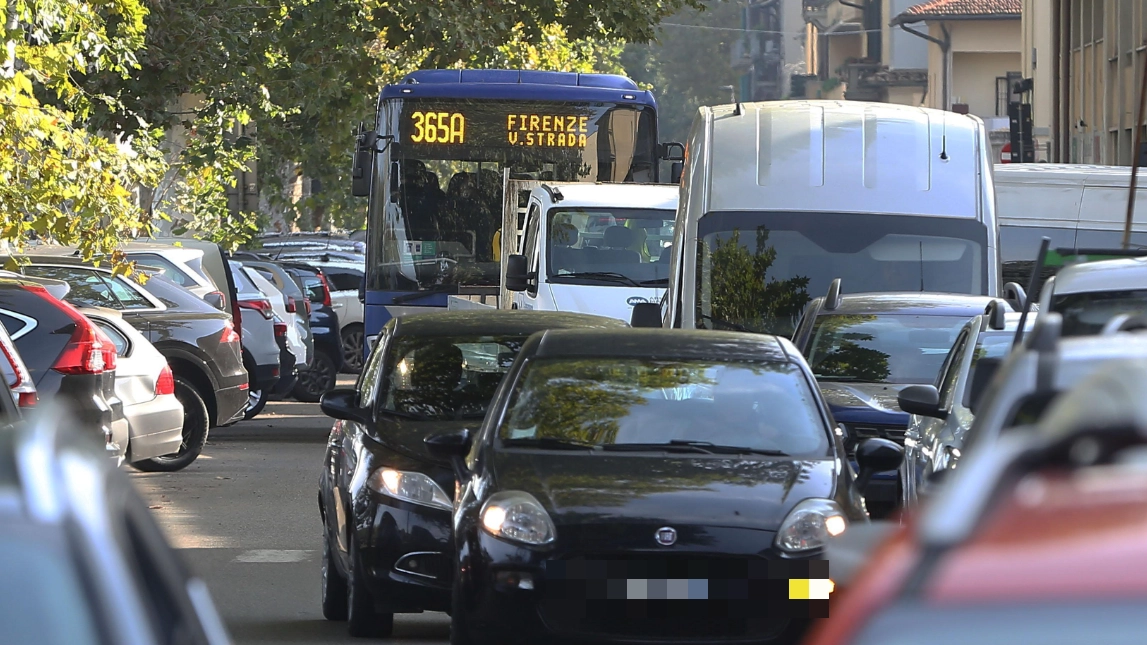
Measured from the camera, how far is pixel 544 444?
7250 mm

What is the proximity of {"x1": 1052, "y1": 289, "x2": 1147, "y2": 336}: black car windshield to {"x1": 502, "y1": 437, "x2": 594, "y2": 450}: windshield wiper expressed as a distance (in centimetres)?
194

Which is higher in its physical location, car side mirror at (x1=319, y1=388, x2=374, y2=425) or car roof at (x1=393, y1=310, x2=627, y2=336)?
car roof at (x1=393, y1=310, x2=627, y2=336)

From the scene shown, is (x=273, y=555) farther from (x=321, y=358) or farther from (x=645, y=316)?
(x=321, y=358)

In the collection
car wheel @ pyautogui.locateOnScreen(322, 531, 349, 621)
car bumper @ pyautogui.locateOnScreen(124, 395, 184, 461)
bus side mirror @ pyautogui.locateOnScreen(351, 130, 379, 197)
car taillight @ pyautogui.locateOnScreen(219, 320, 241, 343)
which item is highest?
bus side mirror @ pyautogui.locateOnScreen(351, 130, 379, 197)

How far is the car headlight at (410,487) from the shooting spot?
26.3 ft

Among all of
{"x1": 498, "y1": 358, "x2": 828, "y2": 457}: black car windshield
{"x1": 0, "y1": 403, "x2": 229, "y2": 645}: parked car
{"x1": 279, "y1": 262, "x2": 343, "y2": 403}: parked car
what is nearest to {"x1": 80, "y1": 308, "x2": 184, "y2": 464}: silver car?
{"x1": 498, "y1": 358, "x2": 828, "y2": 457}: black car windshield

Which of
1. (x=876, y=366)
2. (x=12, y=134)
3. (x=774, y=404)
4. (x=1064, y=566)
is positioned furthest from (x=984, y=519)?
(x=12, y=134)

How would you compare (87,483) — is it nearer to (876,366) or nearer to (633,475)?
(633,475)

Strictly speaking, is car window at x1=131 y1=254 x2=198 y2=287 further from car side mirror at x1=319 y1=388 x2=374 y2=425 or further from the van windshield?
car side mirror at x1=319 y1=388 x2=374 y2=425

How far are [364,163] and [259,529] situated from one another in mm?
7735

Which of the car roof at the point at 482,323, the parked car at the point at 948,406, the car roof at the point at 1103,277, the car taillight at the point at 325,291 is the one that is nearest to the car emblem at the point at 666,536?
the parked car at the point at 948,406

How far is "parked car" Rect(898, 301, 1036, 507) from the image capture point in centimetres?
807

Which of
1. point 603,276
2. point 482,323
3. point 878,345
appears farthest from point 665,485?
point 603,276

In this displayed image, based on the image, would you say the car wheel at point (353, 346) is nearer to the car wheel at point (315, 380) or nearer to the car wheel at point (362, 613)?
the car wheel at point (315, 380)
